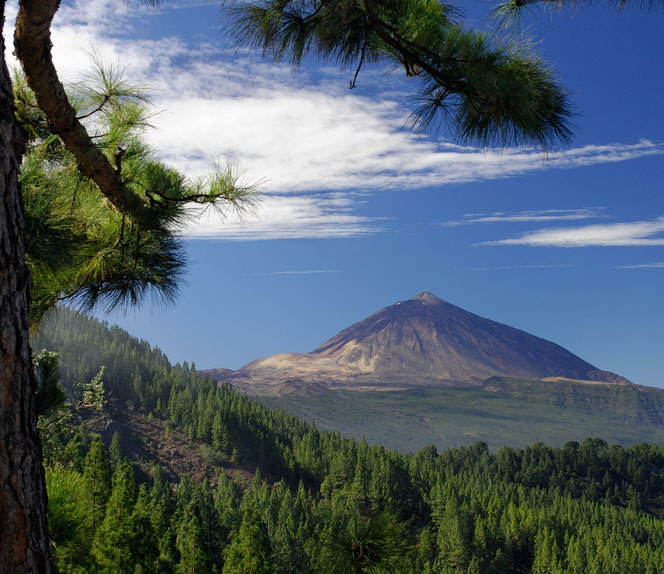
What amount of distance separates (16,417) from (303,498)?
5790 centimetres

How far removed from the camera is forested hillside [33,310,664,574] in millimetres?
4392

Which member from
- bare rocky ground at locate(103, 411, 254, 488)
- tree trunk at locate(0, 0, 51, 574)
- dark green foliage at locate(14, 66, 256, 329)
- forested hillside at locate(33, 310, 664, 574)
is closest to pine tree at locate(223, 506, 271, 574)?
forested hillside at locate(33, 310, 664, 574)

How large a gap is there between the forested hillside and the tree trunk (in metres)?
1.14

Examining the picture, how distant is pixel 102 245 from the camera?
4.19m

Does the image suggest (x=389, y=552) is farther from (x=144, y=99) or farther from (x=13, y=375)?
(x=144, y=99)

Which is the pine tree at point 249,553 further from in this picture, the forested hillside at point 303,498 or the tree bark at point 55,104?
the tree bark at point 55,104

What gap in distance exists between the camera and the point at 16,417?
1.91 meters

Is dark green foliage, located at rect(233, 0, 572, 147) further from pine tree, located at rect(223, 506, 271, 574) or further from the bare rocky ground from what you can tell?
the bare rocky ground

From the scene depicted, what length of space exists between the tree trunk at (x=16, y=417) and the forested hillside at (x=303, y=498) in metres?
1.14

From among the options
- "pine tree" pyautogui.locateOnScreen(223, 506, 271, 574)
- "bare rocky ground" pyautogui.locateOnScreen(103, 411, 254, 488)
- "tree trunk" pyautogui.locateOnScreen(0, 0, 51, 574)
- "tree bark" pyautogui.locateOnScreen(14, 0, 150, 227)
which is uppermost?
"tree bark" pyautogui.locateOnScreen(14, 0, 150, 227)

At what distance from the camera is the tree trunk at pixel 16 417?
1868 mm

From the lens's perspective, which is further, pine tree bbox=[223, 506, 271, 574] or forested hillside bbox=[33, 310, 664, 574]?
pine tree bbox=[223, 506, 271, 574]

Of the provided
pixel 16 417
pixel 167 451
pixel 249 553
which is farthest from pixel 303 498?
pixel 16 417

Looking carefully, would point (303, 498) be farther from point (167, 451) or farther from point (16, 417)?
point (16, 417)
